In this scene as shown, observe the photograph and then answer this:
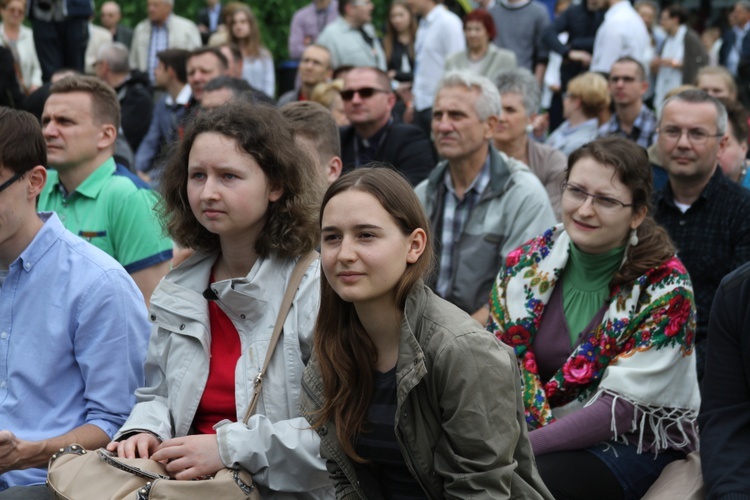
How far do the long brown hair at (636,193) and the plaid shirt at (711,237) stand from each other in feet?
3.41

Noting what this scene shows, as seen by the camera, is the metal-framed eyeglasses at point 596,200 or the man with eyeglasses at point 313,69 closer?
the metal-framed eyeglasses at point 596,200

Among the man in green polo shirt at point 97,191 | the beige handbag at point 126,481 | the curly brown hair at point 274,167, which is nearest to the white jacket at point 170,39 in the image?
the man in green polo shirt at point 97,191

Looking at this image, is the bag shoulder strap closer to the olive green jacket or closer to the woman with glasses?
the olive green jacket

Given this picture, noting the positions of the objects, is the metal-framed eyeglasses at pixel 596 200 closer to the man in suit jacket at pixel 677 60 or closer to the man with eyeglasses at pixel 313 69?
the man with eyeglasses at pixel 313 69

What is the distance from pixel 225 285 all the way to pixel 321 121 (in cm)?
186

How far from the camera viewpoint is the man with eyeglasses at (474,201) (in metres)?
4.99

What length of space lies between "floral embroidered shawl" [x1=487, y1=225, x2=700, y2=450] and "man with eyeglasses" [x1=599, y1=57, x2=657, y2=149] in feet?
14.4

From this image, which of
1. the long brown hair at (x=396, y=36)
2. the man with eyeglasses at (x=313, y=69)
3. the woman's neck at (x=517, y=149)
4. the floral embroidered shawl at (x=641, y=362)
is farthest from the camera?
the long brown hair at (x=396, y=36)

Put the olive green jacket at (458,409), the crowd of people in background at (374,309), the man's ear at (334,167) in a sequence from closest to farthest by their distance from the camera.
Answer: the olive green jacket at (458,409) → the crowd of people in background at (374,309) → the man's ear at (334,167)

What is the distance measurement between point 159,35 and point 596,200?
10056 mm

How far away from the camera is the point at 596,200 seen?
3646 millimetres

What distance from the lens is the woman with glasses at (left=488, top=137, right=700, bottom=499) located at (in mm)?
3432

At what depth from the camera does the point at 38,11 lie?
11.2 m

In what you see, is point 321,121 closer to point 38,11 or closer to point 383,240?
Answer: point 383,240
